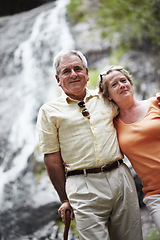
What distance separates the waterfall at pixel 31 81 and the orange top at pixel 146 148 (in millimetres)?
3231

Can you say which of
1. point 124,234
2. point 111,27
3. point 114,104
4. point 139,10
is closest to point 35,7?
point 111,27

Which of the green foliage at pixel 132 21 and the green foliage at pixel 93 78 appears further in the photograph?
the green foliage at pixel 132 21

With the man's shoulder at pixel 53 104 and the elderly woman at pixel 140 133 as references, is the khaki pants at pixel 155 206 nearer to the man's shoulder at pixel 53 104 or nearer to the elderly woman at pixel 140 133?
the elderly woman at pixel 140 133

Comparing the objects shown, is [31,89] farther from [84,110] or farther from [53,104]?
[84,110]

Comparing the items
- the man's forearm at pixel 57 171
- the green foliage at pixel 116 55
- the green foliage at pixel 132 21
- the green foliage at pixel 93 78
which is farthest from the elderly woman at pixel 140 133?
the green foliage at pixel 132 21

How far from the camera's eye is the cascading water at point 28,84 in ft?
16.6

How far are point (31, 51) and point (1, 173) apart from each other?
398 centimetres

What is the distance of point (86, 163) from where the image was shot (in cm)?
189

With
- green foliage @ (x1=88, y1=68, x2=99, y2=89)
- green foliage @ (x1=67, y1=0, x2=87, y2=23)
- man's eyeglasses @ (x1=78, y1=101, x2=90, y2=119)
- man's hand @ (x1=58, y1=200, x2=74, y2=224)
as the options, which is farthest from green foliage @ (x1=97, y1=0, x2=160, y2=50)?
man's hand @ (x1=58, y1=200, x2=74, y2=224)

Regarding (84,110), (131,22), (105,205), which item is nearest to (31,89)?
(131,22)

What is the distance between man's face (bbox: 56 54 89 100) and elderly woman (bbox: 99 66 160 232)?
23 cm

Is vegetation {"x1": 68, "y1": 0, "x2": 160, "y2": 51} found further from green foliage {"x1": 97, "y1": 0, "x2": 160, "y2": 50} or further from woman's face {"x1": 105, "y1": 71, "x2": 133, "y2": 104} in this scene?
woman's face {"x1": 105, "y1": 71, "x2": 133, "y2": 104}

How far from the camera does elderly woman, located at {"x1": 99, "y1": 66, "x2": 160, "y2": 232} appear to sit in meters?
1.91

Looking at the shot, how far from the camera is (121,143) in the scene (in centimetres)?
199
